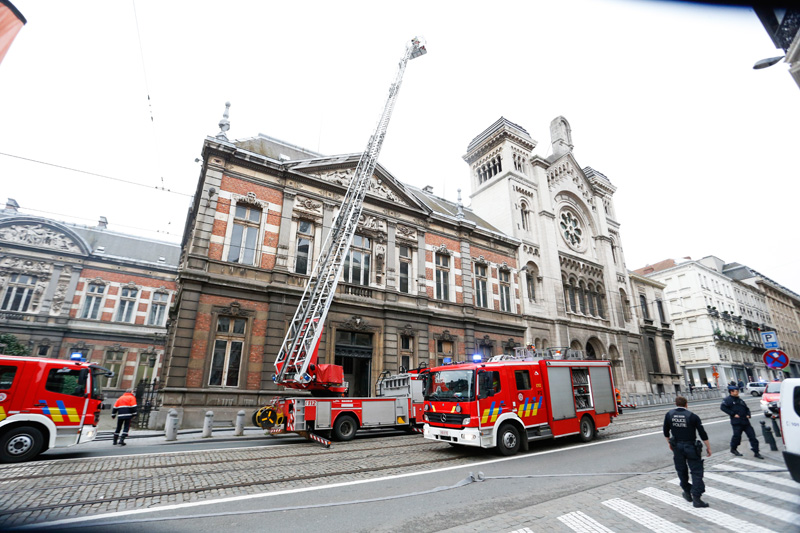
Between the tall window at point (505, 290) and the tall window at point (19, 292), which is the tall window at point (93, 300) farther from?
the tall window at point (505, 290)

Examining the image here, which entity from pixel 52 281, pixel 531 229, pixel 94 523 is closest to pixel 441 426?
pixel 94 523

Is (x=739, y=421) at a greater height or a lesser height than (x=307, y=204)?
lesser

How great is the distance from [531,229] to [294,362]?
2421 centimetres

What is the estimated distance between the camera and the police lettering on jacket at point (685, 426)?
583 cm

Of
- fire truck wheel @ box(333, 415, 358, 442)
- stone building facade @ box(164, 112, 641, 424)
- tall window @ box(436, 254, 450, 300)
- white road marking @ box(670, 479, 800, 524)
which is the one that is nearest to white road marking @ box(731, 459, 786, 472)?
white road marking @ box(670, 479, 800, 524)

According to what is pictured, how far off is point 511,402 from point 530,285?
20.7 metres

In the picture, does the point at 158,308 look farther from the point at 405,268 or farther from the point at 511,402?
the point at 511,402

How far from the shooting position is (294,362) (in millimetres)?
14445

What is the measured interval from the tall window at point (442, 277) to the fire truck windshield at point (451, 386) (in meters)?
12.3

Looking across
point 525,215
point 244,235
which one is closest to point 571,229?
point 525,215

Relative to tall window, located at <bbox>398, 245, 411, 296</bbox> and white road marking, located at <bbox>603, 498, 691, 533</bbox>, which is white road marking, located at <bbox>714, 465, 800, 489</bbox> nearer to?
white road marking, located at <bbox>603, 498, 691, 533</bbox>

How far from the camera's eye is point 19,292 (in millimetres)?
29812

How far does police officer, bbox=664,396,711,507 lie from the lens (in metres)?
5.54

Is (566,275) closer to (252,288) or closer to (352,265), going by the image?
(352,265)
